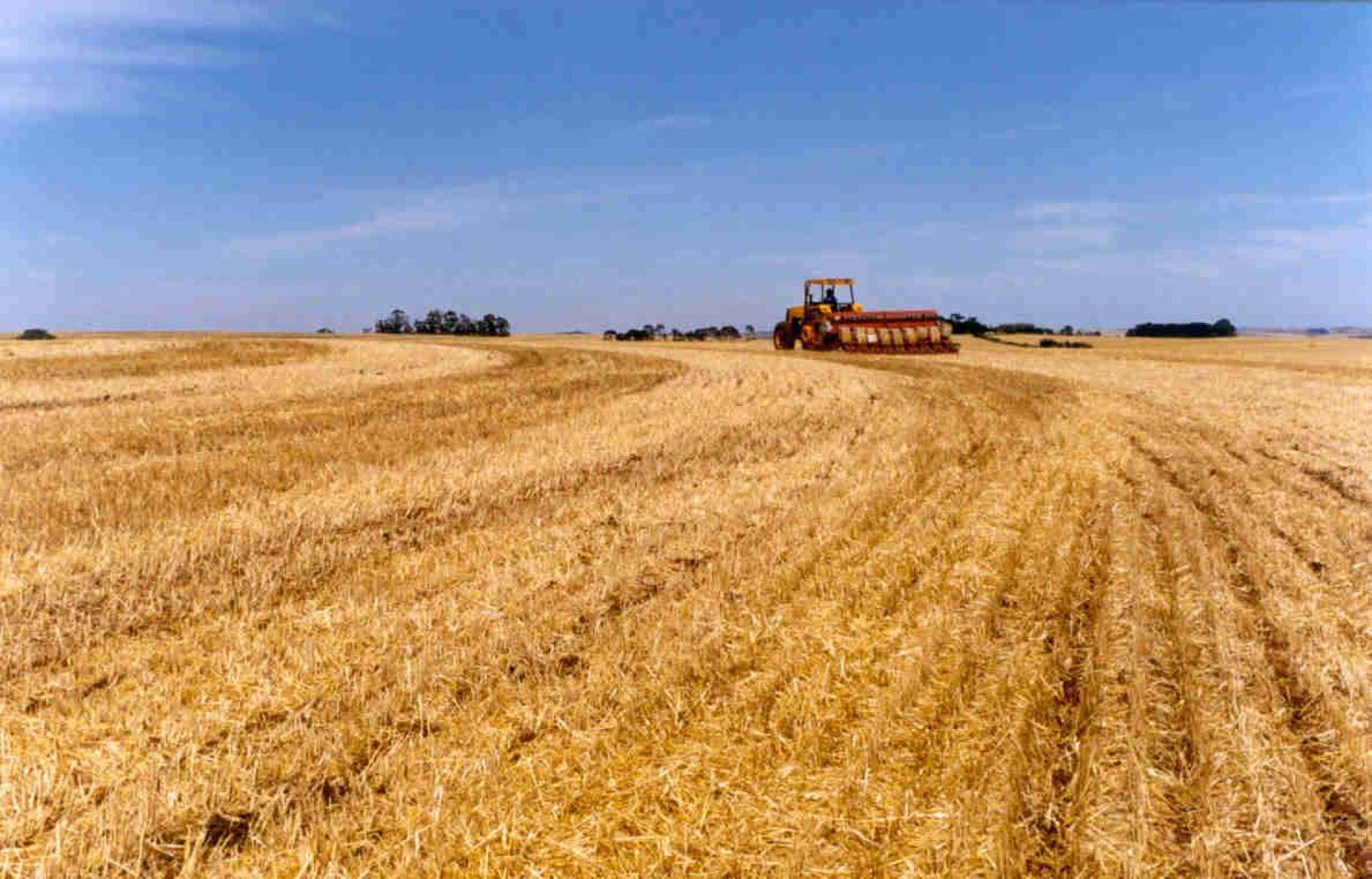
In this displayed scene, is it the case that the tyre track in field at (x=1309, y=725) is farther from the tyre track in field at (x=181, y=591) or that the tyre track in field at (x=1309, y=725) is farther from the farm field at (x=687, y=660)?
the tyre track in field at (x=181, y=591)

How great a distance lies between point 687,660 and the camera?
452 cm

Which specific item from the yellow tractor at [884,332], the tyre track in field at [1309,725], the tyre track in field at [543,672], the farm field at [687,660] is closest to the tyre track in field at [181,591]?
the farm field at [687,660]

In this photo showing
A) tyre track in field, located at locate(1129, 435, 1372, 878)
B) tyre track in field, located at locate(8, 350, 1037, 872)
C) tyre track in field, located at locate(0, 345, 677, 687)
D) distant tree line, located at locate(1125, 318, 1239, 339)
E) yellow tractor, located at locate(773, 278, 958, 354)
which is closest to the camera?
tyre track in field, located at locate(1129, 435, 1372, 878)

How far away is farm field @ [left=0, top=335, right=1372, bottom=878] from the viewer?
3096mm

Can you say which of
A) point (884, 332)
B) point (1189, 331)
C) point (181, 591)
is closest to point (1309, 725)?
point (181, 591)

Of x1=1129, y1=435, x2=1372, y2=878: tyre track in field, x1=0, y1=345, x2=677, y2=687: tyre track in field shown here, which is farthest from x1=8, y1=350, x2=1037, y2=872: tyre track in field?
x1=1129, y1=435, x2=1372, y2=878: tyre track in field

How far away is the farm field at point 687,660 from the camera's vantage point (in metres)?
3.10

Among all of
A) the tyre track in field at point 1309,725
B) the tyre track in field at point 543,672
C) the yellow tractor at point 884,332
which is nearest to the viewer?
the tyre track in field at point 1309,725

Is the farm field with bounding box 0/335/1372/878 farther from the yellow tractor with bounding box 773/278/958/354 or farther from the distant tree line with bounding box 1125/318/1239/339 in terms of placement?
the distant tree line with bounding box 1125/318/1239/339

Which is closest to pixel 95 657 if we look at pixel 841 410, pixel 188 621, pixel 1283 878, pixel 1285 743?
pixel 188 621

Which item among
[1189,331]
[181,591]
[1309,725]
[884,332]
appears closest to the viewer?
[1309,725]

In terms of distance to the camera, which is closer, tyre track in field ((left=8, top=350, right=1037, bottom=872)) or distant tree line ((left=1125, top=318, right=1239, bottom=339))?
tyre track in field ((left=8, top=350, right=1037, bottom=872))

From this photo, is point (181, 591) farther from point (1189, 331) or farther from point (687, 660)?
point (1189, 331)

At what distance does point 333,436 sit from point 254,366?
16.1 meters
